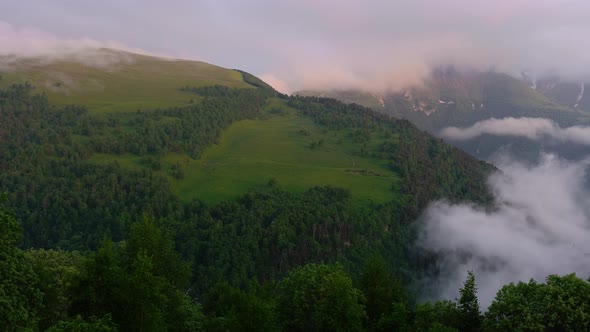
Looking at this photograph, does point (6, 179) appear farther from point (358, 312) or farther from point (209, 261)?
point (358, 312)

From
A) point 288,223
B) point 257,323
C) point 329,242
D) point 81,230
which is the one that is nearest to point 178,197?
point 81,230

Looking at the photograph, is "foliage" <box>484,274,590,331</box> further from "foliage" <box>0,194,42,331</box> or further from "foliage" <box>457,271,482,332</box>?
"foliage" <box>0,194,42,331</box>

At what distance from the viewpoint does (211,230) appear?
164 meters

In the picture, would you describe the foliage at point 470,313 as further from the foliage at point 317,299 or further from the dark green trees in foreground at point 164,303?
the foliage at point 317,299

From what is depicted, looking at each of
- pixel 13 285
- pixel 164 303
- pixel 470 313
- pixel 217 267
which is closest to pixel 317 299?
pixel 470 313

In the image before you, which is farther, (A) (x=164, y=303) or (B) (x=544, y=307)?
(A) (x=164, y=303)

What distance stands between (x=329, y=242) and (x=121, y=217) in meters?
78.0

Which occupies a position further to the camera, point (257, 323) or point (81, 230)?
point (81, 230)

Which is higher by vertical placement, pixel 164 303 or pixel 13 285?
pixel 13 285

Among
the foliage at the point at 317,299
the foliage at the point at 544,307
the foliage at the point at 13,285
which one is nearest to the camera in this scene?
the foliage at the point at 13,285

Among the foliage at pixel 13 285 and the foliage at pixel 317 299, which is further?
the foliage at pixel 317 299

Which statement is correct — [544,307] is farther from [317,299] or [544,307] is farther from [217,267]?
[217,267]

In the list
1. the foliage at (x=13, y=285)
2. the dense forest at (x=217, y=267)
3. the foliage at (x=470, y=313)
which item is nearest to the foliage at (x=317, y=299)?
the dense forest at (x=217, y=267)

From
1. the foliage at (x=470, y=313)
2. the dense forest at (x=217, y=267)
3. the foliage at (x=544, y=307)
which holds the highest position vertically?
the foliage at (x=544, y=307)
